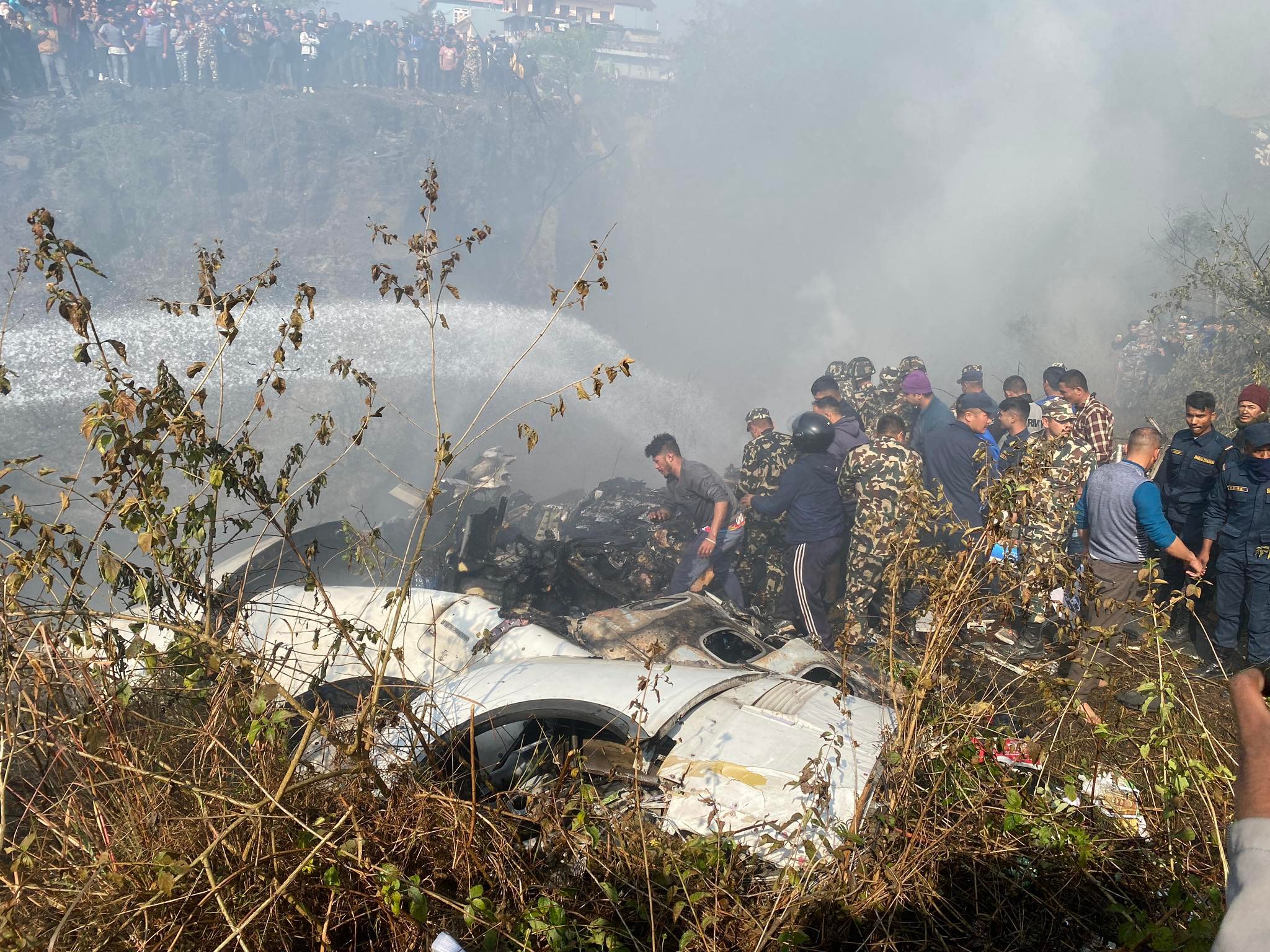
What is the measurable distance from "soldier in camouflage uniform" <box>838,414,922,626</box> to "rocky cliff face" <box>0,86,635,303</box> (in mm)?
12658

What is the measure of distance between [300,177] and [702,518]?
46.7ft

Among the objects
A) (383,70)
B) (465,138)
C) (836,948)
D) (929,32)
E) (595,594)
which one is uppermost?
(929,32)

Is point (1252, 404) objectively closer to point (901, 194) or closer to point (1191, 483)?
point (1191, 483)

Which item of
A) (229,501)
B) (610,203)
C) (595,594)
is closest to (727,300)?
(610,203)

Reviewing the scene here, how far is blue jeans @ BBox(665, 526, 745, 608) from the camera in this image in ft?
21.8

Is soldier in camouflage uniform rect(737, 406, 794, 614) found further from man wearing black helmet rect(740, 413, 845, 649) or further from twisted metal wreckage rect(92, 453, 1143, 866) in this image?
twisted metal wreckage rect(92, 453, 1143, 866)

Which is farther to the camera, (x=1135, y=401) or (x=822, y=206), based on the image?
(x=822, y=206)

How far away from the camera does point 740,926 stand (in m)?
1.97

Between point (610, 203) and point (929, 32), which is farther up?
point (929, 32)

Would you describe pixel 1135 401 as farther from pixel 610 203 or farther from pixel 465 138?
pixel 465 138

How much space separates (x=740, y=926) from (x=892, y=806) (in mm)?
590

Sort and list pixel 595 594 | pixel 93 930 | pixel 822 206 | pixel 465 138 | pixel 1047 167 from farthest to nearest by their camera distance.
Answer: pixel 822 206
pixel 1047 167
pixel 465 138
pixel 595 594
pixel 93 930

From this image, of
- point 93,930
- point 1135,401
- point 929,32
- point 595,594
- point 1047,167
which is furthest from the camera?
point 929,32

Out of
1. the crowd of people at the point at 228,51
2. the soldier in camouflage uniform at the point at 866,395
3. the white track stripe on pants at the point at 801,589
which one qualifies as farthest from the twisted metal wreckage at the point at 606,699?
the crowd of people at the point at 228,51
